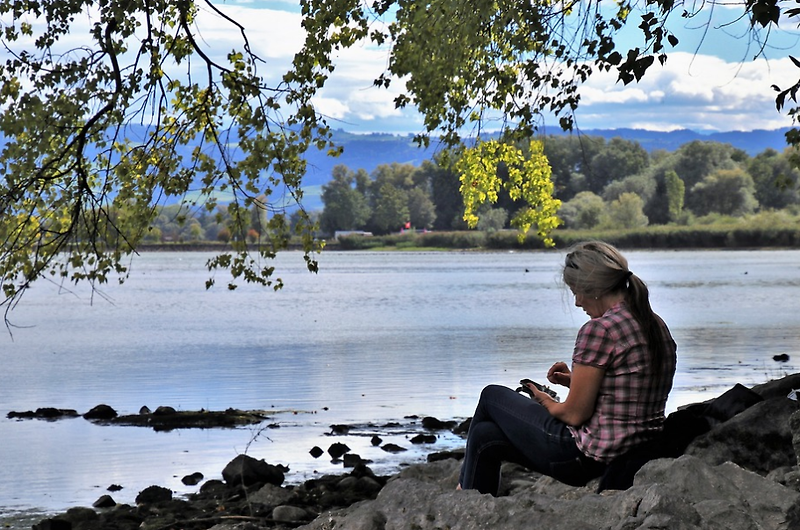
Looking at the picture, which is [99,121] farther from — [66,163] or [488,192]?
[488,192]

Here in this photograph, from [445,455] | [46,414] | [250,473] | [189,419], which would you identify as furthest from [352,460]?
[46,414]

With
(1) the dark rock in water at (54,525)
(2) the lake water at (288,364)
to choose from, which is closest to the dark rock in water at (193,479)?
(2) the lake water at (288,364)

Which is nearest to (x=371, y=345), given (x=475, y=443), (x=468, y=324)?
(x=468, y=324)

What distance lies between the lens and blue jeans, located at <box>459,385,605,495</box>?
5418 millimetres

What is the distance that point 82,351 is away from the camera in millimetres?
26406

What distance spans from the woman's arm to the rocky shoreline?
0.38 meters

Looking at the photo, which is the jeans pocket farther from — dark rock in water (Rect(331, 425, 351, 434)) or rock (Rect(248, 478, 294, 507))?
dark rock in water (Rect(331, 425, 351, 434))

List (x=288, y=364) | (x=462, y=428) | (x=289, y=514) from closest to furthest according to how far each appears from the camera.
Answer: (x=289, y=514) → (x=462, y=428) → (x=288, y=364)

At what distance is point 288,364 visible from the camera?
71.3 ft

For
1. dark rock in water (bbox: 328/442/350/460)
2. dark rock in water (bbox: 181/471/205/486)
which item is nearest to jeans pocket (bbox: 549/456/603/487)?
dark rock in water (bbox: 181/471/205/486)

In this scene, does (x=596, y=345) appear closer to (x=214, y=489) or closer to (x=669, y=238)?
(x=214, y=489)

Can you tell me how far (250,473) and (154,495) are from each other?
2.86ft

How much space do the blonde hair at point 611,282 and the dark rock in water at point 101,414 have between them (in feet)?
35.4

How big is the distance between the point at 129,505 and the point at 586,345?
5.65 metres
